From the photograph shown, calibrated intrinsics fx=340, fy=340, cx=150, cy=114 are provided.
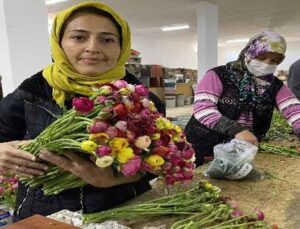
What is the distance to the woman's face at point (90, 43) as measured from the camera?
1.00 metres

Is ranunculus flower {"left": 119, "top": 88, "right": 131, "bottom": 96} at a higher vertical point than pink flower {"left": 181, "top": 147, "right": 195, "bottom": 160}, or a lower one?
higher

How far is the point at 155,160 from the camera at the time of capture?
703 millimetres

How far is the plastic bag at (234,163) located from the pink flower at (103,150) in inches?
26.9

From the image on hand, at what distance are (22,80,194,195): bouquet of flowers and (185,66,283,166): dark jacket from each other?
0.92m

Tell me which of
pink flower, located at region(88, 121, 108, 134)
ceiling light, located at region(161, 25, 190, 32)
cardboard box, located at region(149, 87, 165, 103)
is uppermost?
ceiling light, located at region(161, 25, 190, 32)

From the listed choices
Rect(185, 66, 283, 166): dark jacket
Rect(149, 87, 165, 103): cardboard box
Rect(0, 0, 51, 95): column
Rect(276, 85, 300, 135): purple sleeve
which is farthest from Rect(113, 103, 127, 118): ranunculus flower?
Rect(149, 87, 165, 103): cardboard box

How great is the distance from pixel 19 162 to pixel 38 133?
22 cm

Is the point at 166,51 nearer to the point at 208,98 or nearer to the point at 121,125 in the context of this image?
the point at 208,98

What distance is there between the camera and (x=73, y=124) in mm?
729

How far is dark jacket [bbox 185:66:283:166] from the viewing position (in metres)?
1.73

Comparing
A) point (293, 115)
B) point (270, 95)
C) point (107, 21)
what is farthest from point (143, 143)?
point (293, 115)

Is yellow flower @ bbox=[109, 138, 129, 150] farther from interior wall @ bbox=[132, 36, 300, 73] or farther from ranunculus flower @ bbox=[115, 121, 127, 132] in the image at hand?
interior wall @ bbox=[132, 36, 300, 73]

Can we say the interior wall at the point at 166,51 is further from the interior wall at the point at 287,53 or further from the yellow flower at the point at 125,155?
the yellow flower at the point at 125,155

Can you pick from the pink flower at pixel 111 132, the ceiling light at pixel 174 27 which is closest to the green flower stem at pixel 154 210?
the pink flower at pixel 111 132
